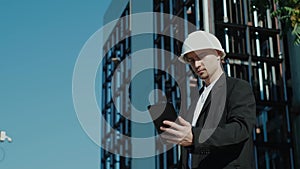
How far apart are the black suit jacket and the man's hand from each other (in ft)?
0.12

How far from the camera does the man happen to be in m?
1.81

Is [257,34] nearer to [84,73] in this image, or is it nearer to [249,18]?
[249,18]

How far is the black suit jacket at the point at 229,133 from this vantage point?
1.83 m

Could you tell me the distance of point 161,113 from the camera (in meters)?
1.87

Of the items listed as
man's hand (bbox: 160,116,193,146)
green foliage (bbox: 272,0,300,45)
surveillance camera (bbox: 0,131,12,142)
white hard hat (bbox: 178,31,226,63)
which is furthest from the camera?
surveillance camera (bbox: 0,131,12,142)

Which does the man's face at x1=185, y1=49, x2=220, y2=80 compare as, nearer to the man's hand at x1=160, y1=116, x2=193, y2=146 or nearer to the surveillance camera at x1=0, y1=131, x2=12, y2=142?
the man's hand at x1=160, y1=116, x2=193, y2=146

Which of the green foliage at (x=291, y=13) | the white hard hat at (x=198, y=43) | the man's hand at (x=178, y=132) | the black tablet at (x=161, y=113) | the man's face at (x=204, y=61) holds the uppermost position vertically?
the green foliage at (x=291, y=13)

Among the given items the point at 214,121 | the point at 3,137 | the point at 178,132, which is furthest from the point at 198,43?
the point at 3,137

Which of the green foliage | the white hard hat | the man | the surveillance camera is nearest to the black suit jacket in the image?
the man

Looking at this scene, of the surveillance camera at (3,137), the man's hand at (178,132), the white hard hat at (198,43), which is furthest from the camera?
the surveillance camera at (3,137)

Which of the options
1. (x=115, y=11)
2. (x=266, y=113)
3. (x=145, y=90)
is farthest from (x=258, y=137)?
(x=115, y=11)

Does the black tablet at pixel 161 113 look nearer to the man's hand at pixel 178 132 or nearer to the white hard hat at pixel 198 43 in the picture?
the man's hand at pixel 178 132

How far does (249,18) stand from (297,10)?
6280 millimetres

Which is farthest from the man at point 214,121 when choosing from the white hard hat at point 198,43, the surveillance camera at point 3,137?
the surveillance camera at point 3,137
